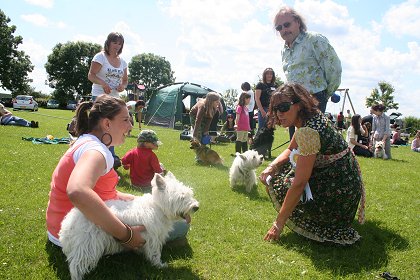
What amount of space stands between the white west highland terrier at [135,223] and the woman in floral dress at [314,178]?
1180mm

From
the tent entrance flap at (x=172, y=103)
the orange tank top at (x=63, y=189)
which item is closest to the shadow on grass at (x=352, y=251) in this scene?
the orange tank top at (x=63, y=189)

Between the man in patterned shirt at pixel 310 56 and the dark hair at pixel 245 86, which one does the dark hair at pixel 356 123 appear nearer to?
the dark hair at pixel 245 86

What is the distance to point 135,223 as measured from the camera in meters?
2.64

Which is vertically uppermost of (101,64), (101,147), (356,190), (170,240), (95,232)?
(101,64)

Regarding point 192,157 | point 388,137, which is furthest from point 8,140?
point 388,137

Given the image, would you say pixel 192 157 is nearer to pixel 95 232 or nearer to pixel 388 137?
pixel 95 232

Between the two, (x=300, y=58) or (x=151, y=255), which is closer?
(x=151, y=255)

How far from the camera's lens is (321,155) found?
3477 mm

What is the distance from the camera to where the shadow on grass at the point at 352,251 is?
10.4ft

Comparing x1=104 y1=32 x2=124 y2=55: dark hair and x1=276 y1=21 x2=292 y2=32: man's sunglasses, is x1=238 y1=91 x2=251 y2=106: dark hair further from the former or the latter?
x1=276 y1=21 x2=292 y2=32: man's sunglasses

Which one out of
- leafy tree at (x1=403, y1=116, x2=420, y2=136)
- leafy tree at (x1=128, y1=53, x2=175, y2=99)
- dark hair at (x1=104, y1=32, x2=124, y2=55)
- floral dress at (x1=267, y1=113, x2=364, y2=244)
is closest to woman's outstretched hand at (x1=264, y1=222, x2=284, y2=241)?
floral dress at (x1=267, y1=113, x2=364, y2=244)

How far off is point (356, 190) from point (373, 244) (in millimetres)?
648

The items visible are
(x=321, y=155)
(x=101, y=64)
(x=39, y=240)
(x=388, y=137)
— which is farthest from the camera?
(x=388, y=137)

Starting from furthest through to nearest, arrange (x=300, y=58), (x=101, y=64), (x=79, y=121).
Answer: (x=101, y=64) < (x=300, y=58) < (x=79, y=121)
